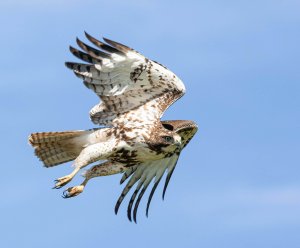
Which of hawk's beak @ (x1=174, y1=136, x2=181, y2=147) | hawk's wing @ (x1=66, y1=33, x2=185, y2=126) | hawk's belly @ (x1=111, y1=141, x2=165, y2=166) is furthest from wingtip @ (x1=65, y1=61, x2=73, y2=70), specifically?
hawk's beak @ (x1=174, y1=136, x2=181, y2=147)

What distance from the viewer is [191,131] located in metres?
24.0

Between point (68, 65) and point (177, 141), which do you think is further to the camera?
point (177, 141)

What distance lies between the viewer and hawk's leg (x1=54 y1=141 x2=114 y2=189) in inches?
900

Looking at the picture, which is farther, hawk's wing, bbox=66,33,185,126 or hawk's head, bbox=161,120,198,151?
hawk's head, bbox=161,120,198,151

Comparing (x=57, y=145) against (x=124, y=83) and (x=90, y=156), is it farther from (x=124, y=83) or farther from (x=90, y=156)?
(x=124, y=83)

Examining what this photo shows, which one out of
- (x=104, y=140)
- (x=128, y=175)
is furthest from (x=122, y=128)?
(x=128, y=175)

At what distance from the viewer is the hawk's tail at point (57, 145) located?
2339cm

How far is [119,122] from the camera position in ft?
76.6

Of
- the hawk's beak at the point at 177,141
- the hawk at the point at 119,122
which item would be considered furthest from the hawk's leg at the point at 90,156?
the hawk's beak at the point at 177,141

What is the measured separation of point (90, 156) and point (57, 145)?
95 centimetres

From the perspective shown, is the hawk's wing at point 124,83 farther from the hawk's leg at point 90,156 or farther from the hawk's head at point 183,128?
the hawk's leg at point 90,156

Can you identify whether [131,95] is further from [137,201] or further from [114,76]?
[137,201]

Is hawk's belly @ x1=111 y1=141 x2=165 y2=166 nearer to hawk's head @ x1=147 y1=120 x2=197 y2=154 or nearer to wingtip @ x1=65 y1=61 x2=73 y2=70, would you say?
hawk's head @ x1=147 y1=120 x2=197 y2=154

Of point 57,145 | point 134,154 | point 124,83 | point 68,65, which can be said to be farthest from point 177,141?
point 68,65
